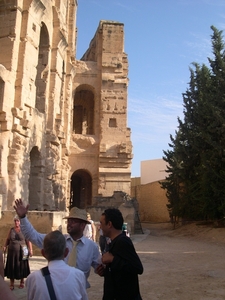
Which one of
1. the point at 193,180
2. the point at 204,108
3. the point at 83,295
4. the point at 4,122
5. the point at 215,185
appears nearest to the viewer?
the point at 83,295

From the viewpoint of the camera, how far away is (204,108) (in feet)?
58.5

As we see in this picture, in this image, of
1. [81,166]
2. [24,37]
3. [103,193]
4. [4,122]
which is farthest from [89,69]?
[4,122]

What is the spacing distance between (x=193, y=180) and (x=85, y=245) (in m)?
18.1

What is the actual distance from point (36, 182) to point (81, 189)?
11.6 m

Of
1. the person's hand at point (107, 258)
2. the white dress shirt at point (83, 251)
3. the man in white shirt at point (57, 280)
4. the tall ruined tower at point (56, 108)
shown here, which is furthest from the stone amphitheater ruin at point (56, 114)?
the man in white shirt at point (57, 280)

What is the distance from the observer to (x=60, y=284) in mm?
2434

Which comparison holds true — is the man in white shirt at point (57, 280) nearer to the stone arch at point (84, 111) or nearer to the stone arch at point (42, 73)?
the stone arch at point (42, 73)

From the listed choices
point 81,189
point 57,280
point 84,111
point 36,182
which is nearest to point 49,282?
point 57,280

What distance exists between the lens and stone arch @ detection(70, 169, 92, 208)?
26.8 metres

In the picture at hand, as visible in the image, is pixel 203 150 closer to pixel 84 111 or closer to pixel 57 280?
pixel 84 111

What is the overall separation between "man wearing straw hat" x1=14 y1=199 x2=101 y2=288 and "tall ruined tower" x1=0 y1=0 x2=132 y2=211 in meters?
8.19

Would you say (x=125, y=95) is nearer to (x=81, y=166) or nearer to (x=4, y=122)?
(x=81, y=166)

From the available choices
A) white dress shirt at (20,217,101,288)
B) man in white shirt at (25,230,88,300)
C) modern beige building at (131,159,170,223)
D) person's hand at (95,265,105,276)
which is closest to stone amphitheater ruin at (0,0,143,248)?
white dress shirt at (20,217,101,288)

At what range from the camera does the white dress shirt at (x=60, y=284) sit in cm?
241
